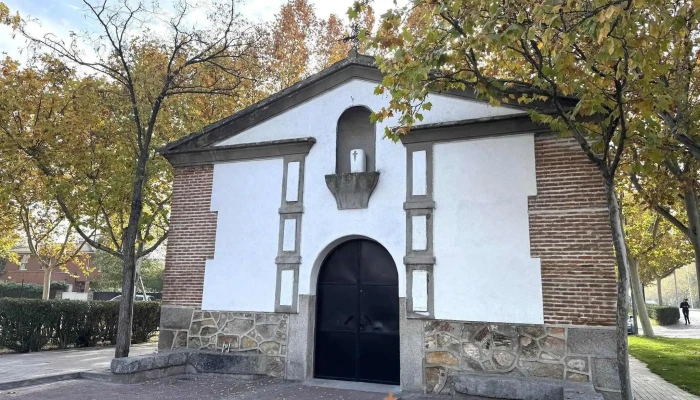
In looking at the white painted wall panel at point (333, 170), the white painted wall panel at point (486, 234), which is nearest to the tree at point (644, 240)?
the white painted wall panel at point (486, 234)

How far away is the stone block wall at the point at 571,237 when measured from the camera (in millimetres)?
6918

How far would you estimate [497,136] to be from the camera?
7.91 metres

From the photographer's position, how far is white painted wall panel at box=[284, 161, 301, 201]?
9172mm

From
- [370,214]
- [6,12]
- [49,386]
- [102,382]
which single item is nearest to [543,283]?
[370,214]

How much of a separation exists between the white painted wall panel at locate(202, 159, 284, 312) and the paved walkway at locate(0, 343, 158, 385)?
255 centimetres

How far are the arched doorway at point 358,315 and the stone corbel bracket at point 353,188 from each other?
A: 73cm

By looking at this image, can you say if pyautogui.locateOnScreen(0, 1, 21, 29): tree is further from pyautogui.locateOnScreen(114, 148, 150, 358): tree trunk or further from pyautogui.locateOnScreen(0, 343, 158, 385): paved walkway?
pyautogui.locateOnScreen(0, 343, 158, 385): paved walkway

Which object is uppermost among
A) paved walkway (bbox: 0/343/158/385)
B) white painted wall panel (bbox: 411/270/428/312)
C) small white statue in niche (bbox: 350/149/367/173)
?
small white statue in niche (bbox: 350/149/367/173)

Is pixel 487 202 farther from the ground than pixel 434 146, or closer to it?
closer to it

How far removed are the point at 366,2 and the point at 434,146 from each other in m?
2.75

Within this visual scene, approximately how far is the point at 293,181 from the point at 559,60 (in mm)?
5215

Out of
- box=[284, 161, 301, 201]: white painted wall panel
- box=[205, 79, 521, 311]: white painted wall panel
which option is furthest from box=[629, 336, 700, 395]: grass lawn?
box=[284, 161, 301, 201]: white painted wall panel

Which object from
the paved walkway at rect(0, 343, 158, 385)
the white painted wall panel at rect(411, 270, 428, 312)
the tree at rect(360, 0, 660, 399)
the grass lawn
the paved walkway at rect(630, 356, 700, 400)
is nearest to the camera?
the tree at rect(360, 0, 660, 399)

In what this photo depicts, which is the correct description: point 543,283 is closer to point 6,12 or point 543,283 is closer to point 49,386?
point 49,386
